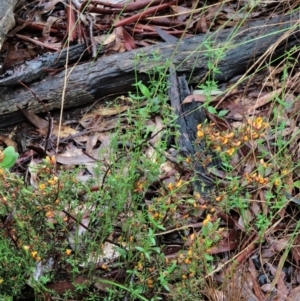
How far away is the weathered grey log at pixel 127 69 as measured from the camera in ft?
7.63

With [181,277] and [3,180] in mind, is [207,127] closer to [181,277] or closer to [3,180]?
[181,277]

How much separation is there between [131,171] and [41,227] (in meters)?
0.30

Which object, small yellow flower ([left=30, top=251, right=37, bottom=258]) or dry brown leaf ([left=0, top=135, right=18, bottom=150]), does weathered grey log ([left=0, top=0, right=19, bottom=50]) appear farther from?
small yellow flower ([left=30, top=251, right=37, bottom=258])

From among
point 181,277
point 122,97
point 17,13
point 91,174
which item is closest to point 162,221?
point 181,277

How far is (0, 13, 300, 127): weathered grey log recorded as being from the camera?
7.63 feet

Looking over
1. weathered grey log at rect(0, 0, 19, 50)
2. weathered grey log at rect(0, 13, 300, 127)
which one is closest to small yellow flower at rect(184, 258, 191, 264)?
weathered grey log at rect(0, 13, 300, 127)

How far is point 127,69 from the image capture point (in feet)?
7.71

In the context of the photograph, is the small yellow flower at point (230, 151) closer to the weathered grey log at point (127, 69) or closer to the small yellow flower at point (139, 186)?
the small yellow flower at point (139, 186)

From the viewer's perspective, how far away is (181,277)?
5.38 ft

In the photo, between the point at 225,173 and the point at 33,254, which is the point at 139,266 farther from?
the point at 225,173

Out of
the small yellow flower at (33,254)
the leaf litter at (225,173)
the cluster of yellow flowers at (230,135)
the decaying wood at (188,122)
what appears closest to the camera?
the small yellow flower at (33,254)

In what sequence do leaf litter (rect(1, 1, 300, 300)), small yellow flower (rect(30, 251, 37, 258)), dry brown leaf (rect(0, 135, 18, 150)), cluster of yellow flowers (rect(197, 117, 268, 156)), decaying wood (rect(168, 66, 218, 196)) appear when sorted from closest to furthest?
1. small yellow flower (rect(30, 251, 37, 258))
2. cluster of yellow flowers (rect(197, 117, 268, 156))
3. leaf litter (rect(1, 1, 300, 300))
4. decaying wood (rect(168, 66, 218, 196))
5. dry brown leaf (rect(0, 135, 18, 150))

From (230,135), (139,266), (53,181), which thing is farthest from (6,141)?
(230,135)

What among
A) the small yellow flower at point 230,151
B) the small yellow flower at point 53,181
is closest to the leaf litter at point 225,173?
the small yellow flower at point 230,151
